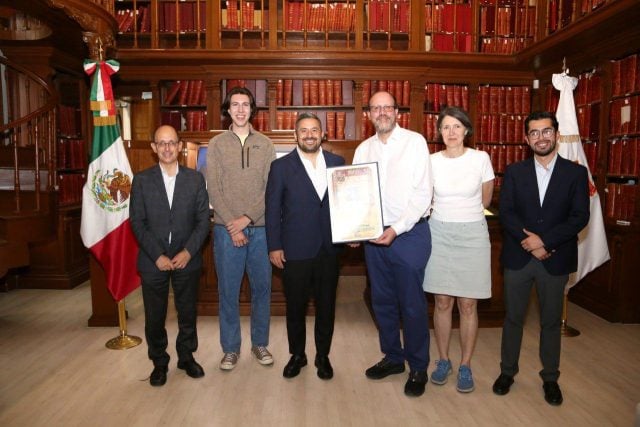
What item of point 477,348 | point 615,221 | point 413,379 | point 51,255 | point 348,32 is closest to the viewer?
point 413,379

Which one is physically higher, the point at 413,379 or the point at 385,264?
the point at 385,264

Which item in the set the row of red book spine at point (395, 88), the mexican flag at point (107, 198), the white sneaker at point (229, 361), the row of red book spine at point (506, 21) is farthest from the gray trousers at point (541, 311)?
the row of red book spine at point (506, 21)

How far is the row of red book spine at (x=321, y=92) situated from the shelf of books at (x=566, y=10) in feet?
8.11

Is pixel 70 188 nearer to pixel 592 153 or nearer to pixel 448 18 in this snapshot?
pixel 448 18

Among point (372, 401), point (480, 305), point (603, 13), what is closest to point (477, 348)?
point (480, 305)

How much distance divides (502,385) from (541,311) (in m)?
0.49

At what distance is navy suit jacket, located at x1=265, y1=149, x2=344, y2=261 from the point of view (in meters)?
2.79

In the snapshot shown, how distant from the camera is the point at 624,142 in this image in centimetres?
443

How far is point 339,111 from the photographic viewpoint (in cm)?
623

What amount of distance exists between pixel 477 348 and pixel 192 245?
2.14 meters

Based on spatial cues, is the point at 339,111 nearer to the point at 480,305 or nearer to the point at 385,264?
the point at 480,305

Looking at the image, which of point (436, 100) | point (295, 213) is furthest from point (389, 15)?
point (295, 213)

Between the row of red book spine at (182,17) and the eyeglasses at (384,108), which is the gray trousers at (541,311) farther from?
the row of red book spine at (182,17)

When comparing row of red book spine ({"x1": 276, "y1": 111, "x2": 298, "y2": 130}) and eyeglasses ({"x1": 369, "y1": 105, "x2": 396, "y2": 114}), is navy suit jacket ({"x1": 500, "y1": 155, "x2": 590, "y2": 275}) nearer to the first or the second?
eyeglasses ({"x1": 369, "y1": 105, "x2": 396, "y2": 114})
